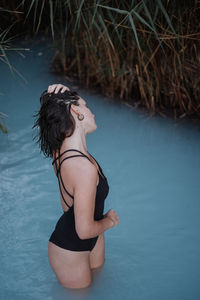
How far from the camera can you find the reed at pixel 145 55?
116 inches

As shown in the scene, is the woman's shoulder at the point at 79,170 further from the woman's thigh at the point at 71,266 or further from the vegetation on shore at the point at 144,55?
the vegetation on shore at the point at 144,55

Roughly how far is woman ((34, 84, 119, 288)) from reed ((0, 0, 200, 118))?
1.48 meters

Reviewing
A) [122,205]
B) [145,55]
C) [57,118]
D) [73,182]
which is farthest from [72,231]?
[145,55]

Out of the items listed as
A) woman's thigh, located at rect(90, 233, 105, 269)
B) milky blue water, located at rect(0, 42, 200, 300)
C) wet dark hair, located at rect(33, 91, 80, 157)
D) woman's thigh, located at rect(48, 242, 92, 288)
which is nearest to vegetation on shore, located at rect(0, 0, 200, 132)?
milky blue water, located at rect(0, 42, 200, 300)

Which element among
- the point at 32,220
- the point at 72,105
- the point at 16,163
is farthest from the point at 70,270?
the point at 16,163

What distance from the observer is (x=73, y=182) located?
1416mm

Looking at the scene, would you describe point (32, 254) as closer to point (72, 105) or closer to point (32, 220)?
point (32, 220)

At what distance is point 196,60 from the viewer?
3.20 metres

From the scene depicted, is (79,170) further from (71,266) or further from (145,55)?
(145,55)

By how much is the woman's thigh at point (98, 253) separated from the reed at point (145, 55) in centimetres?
152

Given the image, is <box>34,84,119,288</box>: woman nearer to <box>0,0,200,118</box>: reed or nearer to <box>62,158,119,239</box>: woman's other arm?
<box>62,158,119,239</box>: woman's other arm

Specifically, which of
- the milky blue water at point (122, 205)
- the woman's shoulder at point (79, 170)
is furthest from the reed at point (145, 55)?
the woman's shoulder at point (79, 170)

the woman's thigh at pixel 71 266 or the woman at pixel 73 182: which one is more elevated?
the woman at pixel 73 182

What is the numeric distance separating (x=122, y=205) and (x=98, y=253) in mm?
851
